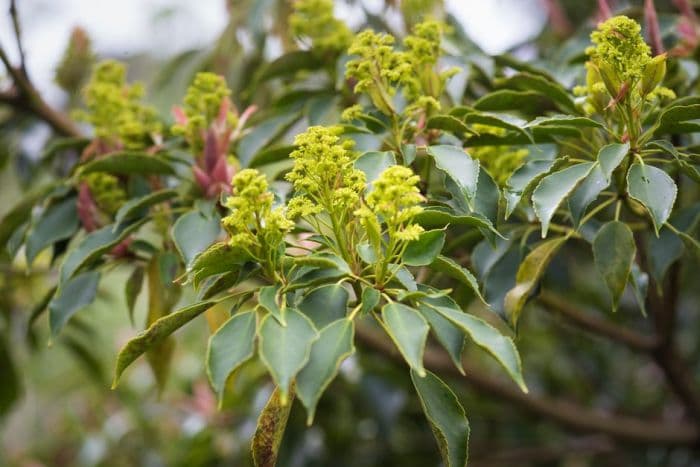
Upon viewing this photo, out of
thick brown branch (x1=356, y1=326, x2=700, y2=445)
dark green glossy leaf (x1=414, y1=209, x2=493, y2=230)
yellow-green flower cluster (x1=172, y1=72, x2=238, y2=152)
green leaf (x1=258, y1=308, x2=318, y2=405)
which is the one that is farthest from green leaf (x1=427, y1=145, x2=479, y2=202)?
thick brown branch (x1=356, y1=326, x2=700, y2=445)

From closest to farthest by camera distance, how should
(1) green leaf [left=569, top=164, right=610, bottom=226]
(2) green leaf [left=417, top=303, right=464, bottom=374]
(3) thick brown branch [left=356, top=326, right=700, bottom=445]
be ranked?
1. (2) green leaf [left=417, top=303, right=464, bottom=374]
2. (1) green leaf [left=569, top=164, right=610, bottom=226]
3. (3) thick brown branch [left=356, top=326, right=700, bottom=445]

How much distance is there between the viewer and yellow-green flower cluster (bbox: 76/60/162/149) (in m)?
1.25

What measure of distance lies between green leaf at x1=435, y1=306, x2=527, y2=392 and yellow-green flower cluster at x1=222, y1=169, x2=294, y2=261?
0.55 feet

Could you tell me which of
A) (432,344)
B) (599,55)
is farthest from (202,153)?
(432,344)

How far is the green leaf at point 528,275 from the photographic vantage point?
1.01 metres

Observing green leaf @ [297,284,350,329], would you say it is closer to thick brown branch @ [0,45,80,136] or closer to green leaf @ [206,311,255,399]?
green leaf @ [206,311,255,399]

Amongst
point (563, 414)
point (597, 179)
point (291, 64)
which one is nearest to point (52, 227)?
point (291, 64)

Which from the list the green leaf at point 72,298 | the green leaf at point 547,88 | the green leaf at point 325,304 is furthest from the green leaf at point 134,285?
the green leaf at point 547,88

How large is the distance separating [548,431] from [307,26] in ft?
4.78

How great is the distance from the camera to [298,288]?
0.81 m

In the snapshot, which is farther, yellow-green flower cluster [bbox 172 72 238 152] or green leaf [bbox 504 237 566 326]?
yellow-green flower cluster [bbox 172 72 238 152]

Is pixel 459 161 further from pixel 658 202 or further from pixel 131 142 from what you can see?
pixel 131 142

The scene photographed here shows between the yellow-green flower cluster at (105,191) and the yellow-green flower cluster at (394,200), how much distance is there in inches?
21.5

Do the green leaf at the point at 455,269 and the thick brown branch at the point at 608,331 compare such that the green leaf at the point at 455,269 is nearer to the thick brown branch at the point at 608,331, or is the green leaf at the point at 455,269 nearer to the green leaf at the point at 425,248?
the green leaf at the point at 425,248
